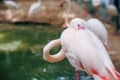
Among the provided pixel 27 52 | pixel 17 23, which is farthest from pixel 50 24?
pixel 27 52

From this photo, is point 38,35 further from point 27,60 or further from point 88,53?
point 88,53

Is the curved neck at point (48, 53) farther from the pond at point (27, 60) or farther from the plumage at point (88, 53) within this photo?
the pond at point (27, 60)

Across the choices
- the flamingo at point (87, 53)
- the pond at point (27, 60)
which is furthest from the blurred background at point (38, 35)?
the flamingo at point (87, 53)

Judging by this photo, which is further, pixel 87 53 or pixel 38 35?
pixel 38 35

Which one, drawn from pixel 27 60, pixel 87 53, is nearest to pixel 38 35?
pixel 27 60

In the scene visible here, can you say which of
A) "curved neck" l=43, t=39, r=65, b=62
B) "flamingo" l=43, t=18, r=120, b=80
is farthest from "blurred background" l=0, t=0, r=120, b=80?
"flamingo" l=43, t=18, r=120, b=80

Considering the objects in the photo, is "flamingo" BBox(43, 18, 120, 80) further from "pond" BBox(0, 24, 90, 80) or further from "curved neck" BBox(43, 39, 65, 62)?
"pond" BBox(0, 24, 90, 80)

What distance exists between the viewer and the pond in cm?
481

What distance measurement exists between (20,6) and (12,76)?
20.6 ft

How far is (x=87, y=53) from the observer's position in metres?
3.36

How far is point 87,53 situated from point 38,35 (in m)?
4.65

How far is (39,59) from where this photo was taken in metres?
5.68

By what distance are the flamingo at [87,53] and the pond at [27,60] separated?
0.98m

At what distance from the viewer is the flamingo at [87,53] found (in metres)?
3.24
